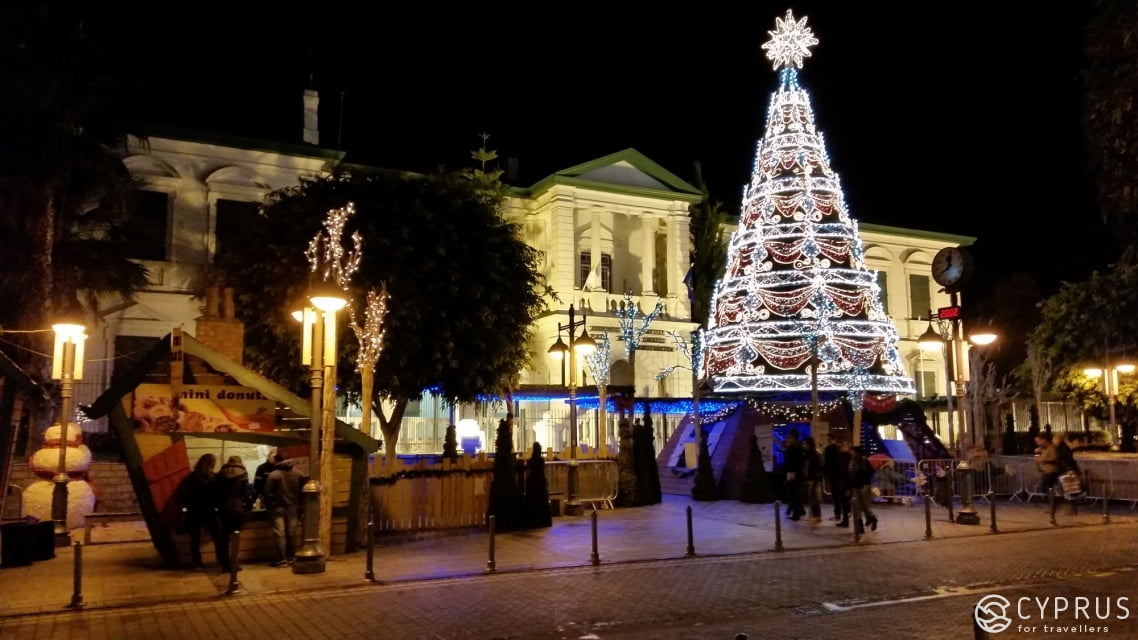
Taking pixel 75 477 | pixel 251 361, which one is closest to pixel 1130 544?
pixel 75 477

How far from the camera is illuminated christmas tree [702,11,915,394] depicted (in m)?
27.5

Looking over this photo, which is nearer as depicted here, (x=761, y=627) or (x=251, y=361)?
(x=761, y=627)

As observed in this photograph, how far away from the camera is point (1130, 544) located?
13938 millimetres

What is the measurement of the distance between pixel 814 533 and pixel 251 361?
52.3 feet

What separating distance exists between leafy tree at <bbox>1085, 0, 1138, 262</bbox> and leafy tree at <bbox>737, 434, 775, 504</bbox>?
1153 cm

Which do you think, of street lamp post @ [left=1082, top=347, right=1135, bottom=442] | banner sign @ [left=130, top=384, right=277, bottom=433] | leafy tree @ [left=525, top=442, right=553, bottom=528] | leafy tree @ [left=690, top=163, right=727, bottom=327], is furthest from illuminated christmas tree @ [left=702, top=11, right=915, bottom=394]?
banner sign @ [left=130, top=384, right=277, bottom=433]

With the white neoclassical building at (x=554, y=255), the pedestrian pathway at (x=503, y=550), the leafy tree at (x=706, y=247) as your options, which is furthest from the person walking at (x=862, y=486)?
the leafy tree at (x=706, y=247)

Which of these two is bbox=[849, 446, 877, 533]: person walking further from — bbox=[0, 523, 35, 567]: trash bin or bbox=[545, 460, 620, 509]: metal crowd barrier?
bbox=[0, 523, 35, 567]: trash bin

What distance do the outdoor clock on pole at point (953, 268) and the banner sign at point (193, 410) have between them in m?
13.3

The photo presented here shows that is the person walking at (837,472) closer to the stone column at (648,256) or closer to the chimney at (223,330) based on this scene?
the chimney at (223,330)

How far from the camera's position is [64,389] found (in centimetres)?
1569

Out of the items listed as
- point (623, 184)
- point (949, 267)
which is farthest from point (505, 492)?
point (623, 184)

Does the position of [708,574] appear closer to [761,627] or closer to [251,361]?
[761,627]

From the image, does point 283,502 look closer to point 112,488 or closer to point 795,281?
point 112,488
